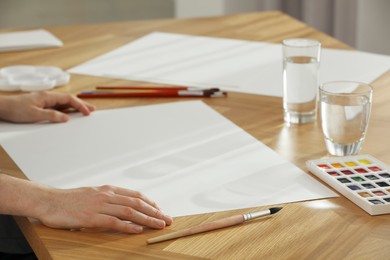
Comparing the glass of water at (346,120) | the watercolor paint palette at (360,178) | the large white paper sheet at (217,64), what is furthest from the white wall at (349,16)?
the watercolor paint palette at (360,178)

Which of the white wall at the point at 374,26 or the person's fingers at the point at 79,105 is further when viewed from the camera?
the white wall at the point at 374,26

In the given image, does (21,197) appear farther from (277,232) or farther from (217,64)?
(217,64)

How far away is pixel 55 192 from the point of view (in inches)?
51.4

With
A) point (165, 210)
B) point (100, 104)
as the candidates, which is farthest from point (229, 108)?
point (165, 210)

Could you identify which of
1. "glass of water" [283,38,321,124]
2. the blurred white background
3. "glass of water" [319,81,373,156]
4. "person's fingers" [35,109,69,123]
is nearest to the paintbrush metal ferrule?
"glass of water" [319,81,373,156]

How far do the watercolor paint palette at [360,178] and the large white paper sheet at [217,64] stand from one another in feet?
1.61

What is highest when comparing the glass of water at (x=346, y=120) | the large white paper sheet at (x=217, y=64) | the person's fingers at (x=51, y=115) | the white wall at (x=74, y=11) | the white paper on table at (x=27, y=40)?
the glass of water at (x=346, y=120)

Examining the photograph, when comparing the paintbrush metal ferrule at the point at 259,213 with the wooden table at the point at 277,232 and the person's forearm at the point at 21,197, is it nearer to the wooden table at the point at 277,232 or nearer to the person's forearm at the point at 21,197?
the wooden table at the point at 277,232

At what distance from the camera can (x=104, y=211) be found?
1249 millimetres

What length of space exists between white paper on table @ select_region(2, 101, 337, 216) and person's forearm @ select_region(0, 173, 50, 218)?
88 mm

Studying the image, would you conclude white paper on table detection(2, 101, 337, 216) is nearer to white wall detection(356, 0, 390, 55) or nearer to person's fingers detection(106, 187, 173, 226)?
person's fingers detection(106, 187, 173, 226)

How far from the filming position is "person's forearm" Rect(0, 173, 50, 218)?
1.30 m

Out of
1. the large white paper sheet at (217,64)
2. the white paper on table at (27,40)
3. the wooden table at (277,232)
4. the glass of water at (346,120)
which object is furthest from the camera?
the white paper on table at (27,40)

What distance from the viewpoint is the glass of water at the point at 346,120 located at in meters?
1.49
